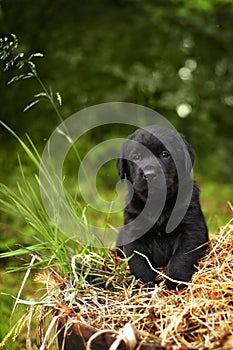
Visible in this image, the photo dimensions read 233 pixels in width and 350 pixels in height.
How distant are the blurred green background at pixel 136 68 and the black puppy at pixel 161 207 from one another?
6.36ft

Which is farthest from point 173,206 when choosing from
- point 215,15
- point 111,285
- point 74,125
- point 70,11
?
point 215,15

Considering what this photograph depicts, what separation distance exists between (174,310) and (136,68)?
177 inches

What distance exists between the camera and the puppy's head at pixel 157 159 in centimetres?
251

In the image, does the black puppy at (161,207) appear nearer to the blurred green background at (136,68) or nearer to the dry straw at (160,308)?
the dry straw at (160,308)

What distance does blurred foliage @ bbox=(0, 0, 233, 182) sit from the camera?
5250mm

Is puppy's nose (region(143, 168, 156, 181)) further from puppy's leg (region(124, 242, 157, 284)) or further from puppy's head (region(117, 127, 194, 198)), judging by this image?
puppy's leg (region(124, 242, 157, 284))

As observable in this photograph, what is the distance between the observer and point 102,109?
641cm

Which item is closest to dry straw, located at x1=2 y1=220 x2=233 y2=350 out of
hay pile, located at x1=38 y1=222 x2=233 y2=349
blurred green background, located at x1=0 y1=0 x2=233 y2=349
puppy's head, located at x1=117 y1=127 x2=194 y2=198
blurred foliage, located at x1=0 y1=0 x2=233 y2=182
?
hay pile, located at x1=38 y1=222 x2=233 y2=349

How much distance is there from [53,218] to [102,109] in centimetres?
372

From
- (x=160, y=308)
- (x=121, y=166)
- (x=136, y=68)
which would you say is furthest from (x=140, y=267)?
(x=136, y=68)

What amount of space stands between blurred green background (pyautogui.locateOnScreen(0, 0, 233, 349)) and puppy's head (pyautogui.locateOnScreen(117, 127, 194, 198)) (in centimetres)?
198

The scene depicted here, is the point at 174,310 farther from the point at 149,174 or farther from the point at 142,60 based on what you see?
the point at 142,60

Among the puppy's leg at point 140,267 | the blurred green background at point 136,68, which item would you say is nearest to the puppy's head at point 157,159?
the puppy's leg at point 140,267

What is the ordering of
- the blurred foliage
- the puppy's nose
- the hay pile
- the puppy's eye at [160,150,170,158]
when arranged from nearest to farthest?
1. the hay pile
2. the puppy's nose
3. the puppy's eye at [160,150,170,158]
4. the blurred foliage
